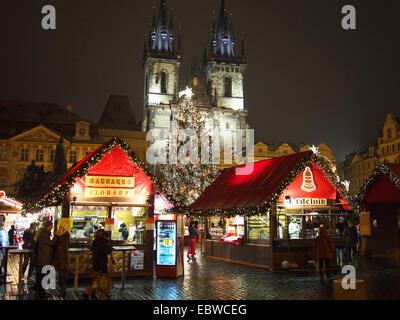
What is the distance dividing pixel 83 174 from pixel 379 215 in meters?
14.2

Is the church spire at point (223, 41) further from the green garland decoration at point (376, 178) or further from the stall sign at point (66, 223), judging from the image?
the stall sign at point (66, 223)

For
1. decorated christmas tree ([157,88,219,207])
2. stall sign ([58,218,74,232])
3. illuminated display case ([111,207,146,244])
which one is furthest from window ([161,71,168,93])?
stall sign ([58,218,74,232])

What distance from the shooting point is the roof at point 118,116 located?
165ft

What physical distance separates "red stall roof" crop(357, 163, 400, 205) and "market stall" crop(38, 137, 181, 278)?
9669mm

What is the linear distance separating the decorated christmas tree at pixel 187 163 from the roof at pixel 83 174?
1673 centimetres

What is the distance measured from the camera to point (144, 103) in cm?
6369

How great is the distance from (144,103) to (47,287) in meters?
54.7

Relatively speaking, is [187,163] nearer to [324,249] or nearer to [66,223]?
[66,223]

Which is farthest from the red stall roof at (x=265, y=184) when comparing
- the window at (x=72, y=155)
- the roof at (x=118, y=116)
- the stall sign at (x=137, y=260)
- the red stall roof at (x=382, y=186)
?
the roof at (x=118, y=116)

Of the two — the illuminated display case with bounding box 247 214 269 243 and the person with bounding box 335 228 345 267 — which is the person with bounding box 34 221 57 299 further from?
the person with bounding box 335 228 345 267

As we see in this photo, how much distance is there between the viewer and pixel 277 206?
1496 centimetres

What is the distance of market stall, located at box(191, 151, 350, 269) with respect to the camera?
14.5 m

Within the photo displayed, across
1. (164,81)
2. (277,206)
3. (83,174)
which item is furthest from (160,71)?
(83,174)
